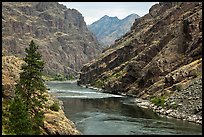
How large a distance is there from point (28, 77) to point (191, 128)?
36022mm

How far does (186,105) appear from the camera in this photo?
9081 cm

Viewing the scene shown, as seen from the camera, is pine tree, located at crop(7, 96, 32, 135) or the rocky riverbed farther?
the rocky riverbed

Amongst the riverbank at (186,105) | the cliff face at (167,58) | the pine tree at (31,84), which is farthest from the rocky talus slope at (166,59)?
the pine tree at (31,84)

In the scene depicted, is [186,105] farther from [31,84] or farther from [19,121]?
[19,121]

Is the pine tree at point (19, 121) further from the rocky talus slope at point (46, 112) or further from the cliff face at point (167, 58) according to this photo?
the cliff face at point (167, 58)

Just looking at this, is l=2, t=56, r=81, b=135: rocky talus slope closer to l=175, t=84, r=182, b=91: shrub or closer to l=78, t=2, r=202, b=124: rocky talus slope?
l=78, t=2, r=202, b=124: rocky talus slope

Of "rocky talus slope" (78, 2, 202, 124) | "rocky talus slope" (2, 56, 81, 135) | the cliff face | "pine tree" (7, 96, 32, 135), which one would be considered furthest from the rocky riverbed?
"pine tree" (7, 96, 32, 135)

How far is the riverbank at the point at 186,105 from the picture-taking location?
275ft

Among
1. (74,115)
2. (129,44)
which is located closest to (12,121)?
(74,115)

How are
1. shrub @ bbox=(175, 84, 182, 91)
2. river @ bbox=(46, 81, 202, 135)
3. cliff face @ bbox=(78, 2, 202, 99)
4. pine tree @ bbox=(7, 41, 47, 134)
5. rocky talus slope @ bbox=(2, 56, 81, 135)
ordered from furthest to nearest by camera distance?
cliff face @ bbox=(78, 2, 202, 99) < shrub @ bbox=(175, 84, 182, 91) < river @ bbox=(46, 81, 202, 135) < rocky talus slope @ bbox=(2, 56, 81, 135) < pine tree @ bbox=(7, 41, 47, 134)

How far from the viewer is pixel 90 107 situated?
103 m

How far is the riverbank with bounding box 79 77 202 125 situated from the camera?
8388 cm

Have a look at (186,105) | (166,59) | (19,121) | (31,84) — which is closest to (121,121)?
(186,105)

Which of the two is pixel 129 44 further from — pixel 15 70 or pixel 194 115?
pixel 15 70
